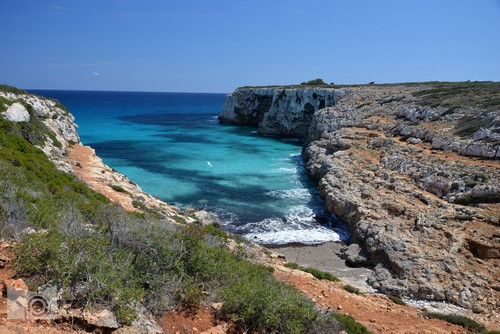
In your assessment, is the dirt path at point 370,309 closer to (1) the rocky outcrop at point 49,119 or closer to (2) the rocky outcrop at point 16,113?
(1) the rocky outcrop at point 49,119

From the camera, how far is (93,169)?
2272 cm

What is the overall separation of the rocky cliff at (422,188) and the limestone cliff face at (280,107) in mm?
13702

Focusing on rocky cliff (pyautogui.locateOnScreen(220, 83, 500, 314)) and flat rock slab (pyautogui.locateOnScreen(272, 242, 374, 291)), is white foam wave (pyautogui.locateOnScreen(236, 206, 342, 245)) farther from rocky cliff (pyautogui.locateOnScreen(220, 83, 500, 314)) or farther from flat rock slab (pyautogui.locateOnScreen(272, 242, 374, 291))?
rocky cliff (pyautogui.locateOnScreen(220, 83, 500, 314))

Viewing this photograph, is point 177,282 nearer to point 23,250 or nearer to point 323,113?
point 23,250

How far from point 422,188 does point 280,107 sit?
40.5 m

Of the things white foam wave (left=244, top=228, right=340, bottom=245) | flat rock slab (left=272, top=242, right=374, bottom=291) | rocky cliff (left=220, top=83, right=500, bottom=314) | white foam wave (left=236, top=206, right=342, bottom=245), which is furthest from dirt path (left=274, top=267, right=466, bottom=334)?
white foam wave (left=236, top=206, right=342, bottom=245)

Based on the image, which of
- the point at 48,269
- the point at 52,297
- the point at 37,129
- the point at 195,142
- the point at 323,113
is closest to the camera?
the point at 52,297

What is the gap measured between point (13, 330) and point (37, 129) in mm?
21335

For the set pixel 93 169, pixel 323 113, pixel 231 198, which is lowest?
pixel 231 198

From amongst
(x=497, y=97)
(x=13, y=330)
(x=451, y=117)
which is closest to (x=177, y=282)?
(x=13, y=330)

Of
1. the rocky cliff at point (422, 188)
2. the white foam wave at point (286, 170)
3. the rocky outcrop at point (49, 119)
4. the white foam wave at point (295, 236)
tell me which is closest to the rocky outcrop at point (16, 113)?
the rocky outcrop at point (49, 119)

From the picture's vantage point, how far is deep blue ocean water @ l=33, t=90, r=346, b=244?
21203 mm

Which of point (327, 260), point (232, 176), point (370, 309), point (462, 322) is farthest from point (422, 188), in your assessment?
point (232, 176)

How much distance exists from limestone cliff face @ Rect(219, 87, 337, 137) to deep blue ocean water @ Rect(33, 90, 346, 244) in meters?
4.20
